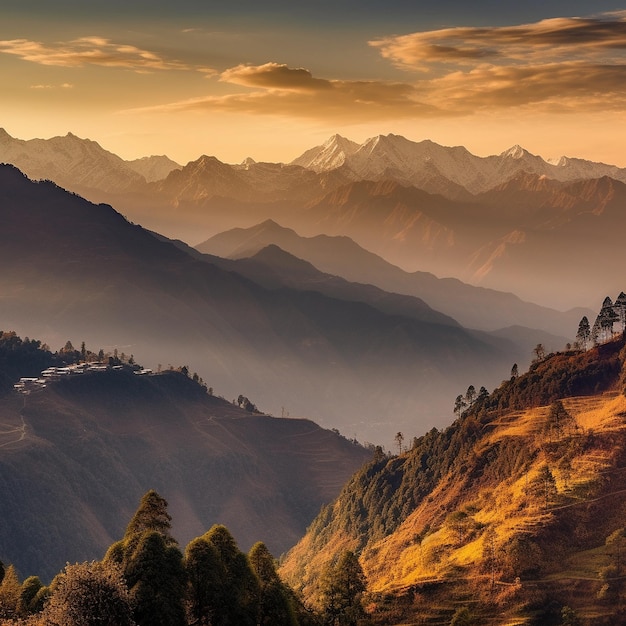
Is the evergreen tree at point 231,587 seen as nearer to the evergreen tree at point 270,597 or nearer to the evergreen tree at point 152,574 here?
the evergreen tree at point 270,597

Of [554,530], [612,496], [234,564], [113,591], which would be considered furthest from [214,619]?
[612,496]

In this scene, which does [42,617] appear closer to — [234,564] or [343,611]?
[234,564]

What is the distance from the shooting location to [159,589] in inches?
4744

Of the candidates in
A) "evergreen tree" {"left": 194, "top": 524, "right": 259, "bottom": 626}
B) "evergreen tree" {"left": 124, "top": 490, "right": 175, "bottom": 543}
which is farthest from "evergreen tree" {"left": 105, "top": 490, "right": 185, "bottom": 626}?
"evergreen tree" {"left": 194, "top": 524, "right": 259, "bottom": 626}

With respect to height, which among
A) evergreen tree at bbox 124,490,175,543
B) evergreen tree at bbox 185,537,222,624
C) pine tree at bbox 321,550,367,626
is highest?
evergreen tree at bbox 124,490,175,543

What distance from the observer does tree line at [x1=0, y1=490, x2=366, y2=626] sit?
4417 inches

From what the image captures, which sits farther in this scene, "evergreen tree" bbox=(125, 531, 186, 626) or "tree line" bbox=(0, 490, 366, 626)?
"evergreen tree" bbox=(125, 531, 186, 626)

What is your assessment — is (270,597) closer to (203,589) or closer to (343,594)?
(203,589)

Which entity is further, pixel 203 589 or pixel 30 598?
pixel 30 598

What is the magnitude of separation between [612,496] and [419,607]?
140ft

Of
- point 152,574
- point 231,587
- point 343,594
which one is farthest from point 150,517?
point 343,594

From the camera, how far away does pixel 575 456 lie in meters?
200

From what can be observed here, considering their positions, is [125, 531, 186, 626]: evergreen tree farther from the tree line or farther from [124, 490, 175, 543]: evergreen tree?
[124, 490, 175, 543]: evergreen tree

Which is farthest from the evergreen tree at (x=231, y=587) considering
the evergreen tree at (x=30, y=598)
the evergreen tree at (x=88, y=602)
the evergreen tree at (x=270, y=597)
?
the evergreen tree at (x=30, y=598)
